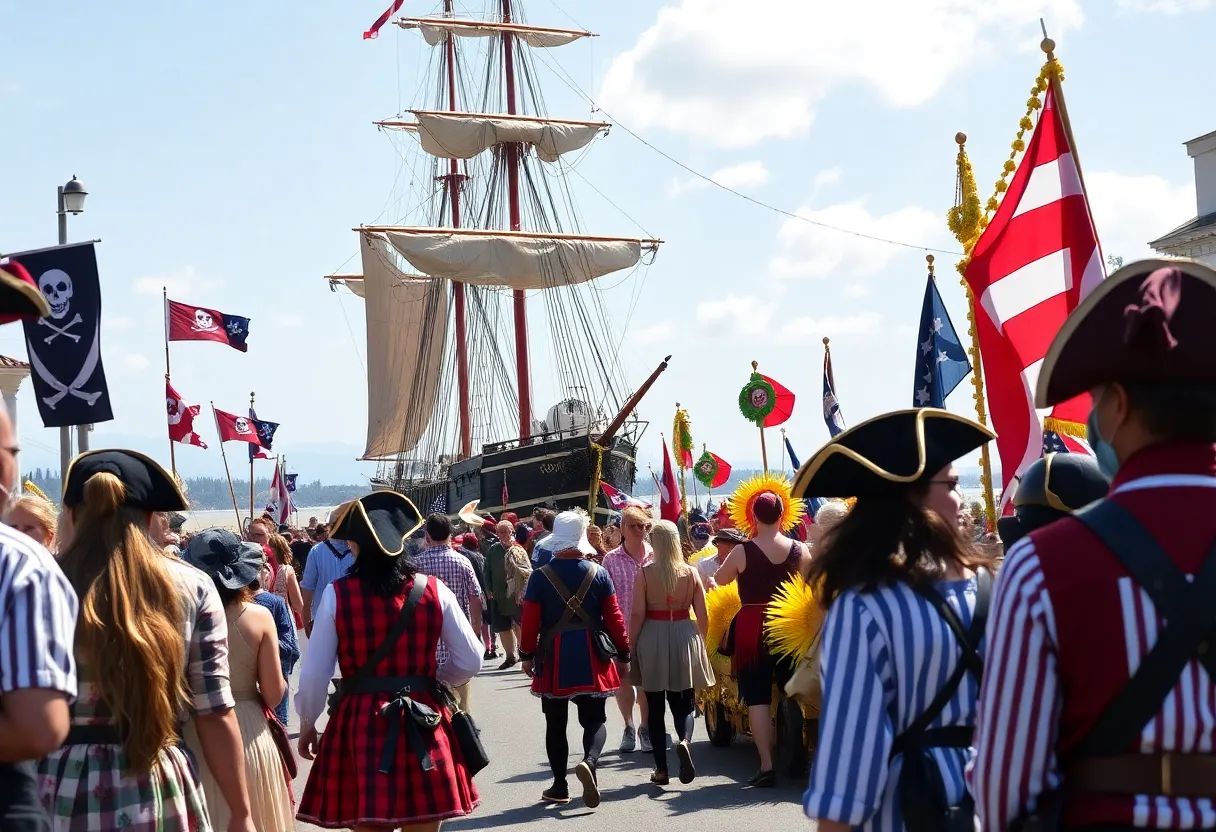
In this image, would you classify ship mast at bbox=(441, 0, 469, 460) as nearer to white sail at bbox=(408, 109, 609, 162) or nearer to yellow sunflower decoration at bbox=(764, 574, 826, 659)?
white sail at bbox=(408, 109, 609, 162)

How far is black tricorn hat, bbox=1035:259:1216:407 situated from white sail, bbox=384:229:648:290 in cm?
5080

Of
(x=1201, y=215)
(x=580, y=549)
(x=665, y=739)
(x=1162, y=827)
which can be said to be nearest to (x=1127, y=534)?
(x=1162, y=827)

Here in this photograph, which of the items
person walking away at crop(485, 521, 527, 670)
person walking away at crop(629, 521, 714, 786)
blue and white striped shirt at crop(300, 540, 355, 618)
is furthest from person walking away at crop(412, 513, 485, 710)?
person walking away at crop(485, 521, 527, 670)

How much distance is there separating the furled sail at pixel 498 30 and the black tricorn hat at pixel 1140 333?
199ft

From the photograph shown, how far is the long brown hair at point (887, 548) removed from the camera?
340cm

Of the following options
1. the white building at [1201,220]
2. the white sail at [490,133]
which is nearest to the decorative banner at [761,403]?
the white building at [1201,220]

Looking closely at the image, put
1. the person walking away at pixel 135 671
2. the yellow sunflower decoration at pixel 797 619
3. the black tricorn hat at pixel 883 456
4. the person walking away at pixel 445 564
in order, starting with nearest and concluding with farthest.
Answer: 1. the black tricorn hat at pixel 883 456
2. the person walking away at pixel 135 671
3. the yellow sunflower decoration at pixel 797 619
4. the person walking away at pixel 445 564

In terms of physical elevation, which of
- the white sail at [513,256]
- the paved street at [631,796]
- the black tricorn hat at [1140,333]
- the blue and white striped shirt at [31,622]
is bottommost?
the paved street at [631,796]

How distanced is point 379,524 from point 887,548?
9.67 feet

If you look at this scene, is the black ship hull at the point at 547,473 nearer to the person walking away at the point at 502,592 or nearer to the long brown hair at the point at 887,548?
the person walking away at the point at 502,592

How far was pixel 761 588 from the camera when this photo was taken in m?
9.53

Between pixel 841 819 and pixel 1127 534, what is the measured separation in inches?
45.6

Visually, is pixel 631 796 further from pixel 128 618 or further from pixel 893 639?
pixel 893 639

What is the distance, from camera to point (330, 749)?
19.1ft
